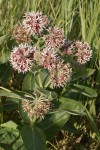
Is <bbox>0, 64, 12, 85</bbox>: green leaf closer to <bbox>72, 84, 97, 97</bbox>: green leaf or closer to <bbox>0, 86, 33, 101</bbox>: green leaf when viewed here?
<bbox>0, 86, 33, 101</bbox>: green leaf

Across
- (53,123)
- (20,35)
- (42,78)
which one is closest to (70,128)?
(53,123)

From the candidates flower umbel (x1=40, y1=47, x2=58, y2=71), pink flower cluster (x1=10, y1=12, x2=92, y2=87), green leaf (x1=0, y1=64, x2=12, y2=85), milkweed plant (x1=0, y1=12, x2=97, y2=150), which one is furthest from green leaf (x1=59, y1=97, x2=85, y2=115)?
green leaf (x1=0, y1=64, x2=12, y2=85)

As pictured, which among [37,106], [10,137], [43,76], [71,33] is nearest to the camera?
[37,106]

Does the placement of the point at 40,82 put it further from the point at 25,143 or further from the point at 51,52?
the point at 25,143

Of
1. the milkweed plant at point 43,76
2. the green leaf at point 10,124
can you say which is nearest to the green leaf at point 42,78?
the milkweed plant at point 43,76

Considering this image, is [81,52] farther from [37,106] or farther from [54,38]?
[37,106]

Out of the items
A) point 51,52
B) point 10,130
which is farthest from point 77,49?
point 10,130
